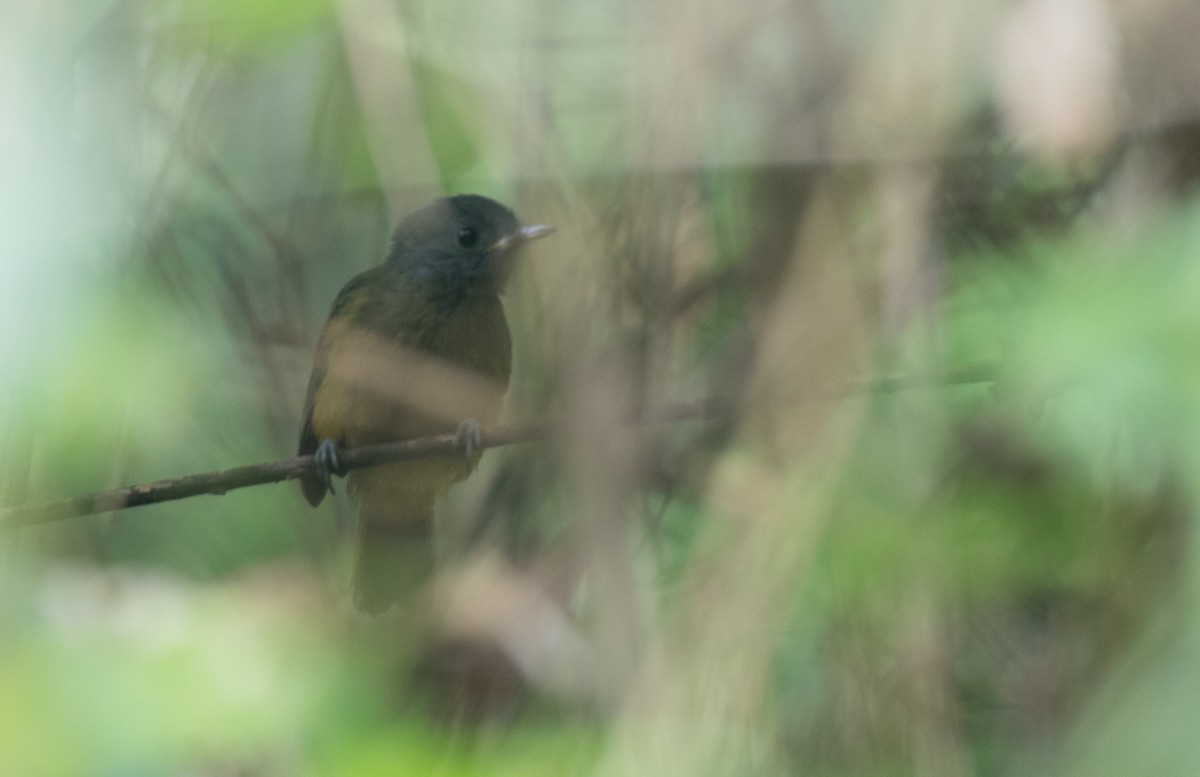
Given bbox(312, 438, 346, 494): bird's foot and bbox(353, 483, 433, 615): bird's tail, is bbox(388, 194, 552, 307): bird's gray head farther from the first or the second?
bbox(353, 483, 433, 615): bird's tail

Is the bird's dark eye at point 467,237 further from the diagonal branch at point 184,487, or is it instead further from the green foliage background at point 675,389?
the diagonal branch at point 184,487

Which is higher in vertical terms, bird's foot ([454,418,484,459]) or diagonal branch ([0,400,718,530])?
bird's foot ([454,418,484,459])

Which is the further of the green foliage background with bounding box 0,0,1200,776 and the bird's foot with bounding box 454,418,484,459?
the green foliage background with bounding box 0,0,1200,776

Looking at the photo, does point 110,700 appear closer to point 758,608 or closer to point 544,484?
point 544,484

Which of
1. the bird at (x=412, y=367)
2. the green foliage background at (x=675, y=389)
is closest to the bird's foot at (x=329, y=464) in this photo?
the bird at (x=412, y=367)

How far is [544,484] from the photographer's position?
2.98m

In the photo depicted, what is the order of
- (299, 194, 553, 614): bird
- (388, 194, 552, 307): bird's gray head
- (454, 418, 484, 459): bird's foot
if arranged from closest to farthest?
(454, 418, 484, 459): bird's foot, (299, 194, 553, 614): bird, (388, 194, 552, 307): bird's gray head

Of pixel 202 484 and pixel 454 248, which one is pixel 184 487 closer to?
pixel 202 484

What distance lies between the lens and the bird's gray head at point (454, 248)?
3.21 metres

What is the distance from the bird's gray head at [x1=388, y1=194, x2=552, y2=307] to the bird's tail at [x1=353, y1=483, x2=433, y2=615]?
59 cm

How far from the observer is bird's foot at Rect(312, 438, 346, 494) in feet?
9.19

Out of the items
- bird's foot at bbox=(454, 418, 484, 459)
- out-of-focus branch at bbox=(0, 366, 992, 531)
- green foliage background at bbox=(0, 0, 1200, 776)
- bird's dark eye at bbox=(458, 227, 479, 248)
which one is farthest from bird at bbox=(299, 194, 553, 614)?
out-of-focus branch at bbox=(0, 366, 992, 531)

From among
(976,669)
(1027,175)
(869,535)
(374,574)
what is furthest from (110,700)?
(1027,175)

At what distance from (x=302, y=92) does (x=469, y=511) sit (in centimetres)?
175
